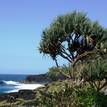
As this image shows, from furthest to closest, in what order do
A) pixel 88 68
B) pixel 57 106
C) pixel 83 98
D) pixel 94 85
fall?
pixel 94 85, pixel 88 68, pixel 83 98, pixel 57 106

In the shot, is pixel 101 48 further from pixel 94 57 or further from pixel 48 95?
pixel 48 95

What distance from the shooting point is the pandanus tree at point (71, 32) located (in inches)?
867

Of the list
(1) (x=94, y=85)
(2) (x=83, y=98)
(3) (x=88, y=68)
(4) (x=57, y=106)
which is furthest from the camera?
(1) (x=94, y=85)

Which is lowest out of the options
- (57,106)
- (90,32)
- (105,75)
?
(57,106)

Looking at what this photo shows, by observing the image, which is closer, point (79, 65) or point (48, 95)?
point (48, 95)

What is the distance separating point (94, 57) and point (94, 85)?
2493 mm

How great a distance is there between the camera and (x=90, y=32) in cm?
2219

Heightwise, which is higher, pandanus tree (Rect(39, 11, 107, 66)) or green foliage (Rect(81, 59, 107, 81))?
pandanus tree (Rect(39, 11, 107, 66))

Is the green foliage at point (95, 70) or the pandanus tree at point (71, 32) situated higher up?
the pandanus tree at point (71, 32)

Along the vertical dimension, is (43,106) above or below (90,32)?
below

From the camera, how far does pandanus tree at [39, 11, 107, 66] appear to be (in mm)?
22016

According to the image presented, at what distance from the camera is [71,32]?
872 inches

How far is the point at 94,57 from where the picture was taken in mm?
22094

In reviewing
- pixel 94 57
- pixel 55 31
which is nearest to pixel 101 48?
pixel 94 57
